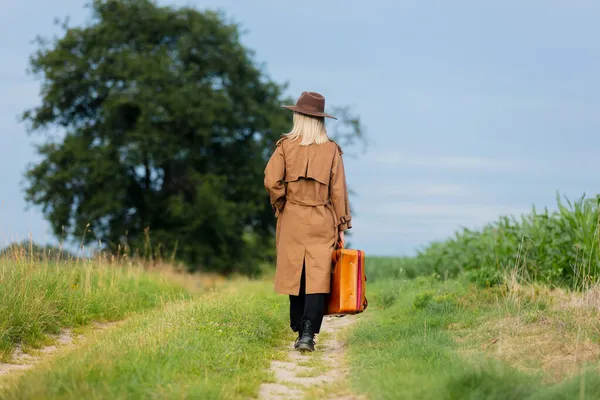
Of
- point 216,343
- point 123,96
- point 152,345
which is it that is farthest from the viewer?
point 123,96

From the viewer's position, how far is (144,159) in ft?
77.0

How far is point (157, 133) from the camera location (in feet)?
73.7

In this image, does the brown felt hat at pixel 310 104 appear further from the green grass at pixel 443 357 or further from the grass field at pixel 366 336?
the green grass at pixel 443 357

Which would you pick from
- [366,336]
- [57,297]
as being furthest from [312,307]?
[57,297]

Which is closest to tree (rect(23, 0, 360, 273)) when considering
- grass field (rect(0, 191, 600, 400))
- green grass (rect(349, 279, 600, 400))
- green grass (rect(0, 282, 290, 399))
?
grass field (rect(0, 191, 600, 400))

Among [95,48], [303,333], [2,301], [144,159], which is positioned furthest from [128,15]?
[303,333]

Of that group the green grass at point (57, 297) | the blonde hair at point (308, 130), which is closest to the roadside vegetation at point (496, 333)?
the blonde hair at point (308, 130)

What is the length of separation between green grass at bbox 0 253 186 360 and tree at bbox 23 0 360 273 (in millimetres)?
10063

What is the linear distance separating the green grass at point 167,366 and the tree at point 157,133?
15.3 metres

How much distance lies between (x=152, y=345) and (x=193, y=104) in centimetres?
1781

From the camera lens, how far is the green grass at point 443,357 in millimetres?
4953

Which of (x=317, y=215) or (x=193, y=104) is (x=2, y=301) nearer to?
(x=317, y=215)

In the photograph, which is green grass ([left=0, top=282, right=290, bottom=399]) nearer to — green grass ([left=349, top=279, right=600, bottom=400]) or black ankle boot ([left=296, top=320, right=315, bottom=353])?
black ankle boot ([left=296, top=320, right=315, bottom=353])

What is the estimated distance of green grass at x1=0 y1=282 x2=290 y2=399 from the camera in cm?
494
